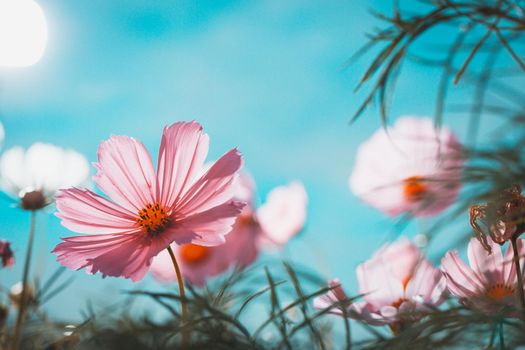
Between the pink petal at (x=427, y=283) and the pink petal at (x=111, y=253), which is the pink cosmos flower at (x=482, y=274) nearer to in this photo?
the pink petal at (x=427, y=283)

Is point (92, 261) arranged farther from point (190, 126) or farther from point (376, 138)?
point (376, 138)

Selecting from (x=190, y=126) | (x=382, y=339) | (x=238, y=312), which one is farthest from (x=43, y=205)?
(x=382, y=339)

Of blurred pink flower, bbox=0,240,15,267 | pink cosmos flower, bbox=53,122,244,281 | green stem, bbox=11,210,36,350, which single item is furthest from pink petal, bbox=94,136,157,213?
blurred pink flower, bbox=0,240,15,267

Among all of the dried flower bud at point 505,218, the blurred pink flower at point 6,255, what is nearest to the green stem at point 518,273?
the dried flower bud at point 505,218

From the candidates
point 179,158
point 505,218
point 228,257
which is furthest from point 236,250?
point 505,218

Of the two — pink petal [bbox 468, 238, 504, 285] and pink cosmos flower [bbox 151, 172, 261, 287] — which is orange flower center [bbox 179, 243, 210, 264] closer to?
pink cosmos flower [bbox 151, 172, 261, 287]
